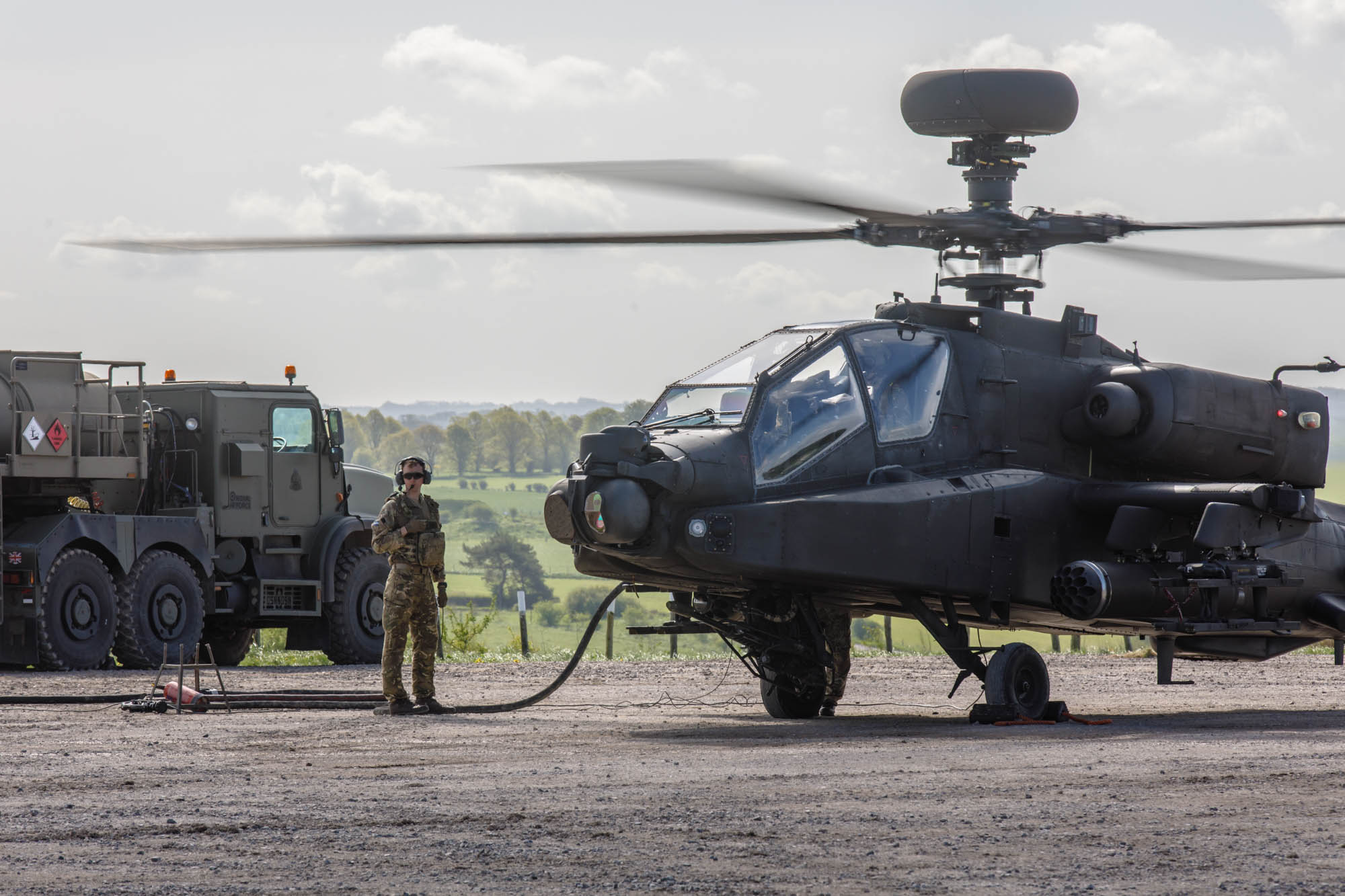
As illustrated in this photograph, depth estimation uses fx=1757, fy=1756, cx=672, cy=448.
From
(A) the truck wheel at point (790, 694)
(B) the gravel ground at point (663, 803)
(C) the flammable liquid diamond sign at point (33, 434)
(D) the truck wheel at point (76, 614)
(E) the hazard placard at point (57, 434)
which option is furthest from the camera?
(E) the hazard placard at point (57, 434)

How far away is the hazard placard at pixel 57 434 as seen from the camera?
1878 cm

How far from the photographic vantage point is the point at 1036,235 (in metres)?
12.6

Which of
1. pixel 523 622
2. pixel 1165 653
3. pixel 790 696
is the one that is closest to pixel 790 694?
pixel 790 696

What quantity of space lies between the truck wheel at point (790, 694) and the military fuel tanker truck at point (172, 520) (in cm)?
799

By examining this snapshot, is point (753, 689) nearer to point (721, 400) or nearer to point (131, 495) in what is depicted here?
point (721, 400)

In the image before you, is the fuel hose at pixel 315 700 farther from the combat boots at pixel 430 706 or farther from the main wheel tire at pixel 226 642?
the main wheel tire at pixel 226 642

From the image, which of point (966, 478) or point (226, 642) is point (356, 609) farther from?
point (966, 478)

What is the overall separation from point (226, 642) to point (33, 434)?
14.4 feet

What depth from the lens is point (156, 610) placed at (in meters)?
19.4

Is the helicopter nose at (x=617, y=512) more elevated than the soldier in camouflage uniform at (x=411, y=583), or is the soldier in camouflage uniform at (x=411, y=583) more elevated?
the helicopter nose at (x=617, y=512)

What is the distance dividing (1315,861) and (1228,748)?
386 centimetres

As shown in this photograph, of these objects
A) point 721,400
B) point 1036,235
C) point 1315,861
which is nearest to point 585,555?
point 721,400

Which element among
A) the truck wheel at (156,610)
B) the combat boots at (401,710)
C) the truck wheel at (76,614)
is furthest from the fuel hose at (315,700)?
the truck wheel at (156,610)

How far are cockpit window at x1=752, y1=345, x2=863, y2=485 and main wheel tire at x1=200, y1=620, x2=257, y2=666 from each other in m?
11.8
